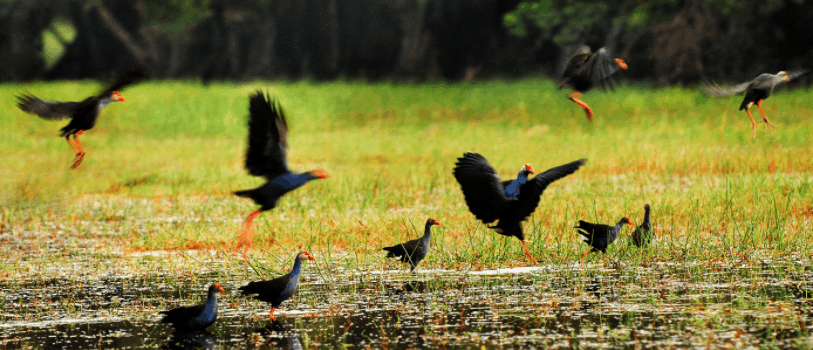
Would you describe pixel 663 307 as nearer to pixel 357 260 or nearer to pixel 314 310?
pixel 314 310

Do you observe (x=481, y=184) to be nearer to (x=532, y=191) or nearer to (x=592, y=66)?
(x=532, y=191)

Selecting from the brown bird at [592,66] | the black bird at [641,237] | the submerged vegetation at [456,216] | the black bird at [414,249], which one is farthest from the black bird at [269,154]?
the brown bird at [592,66]

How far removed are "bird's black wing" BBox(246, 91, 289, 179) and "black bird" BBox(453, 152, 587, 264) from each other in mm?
1164

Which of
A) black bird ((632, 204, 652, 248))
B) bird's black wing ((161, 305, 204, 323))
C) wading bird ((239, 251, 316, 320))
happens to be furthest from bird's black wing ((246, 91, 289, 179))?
black bird ((632, 204, 652, 248))

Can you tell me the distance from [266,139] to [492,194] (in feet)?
5.07

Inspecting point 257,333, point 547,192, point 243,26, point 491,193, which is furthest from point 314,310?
point 243,26

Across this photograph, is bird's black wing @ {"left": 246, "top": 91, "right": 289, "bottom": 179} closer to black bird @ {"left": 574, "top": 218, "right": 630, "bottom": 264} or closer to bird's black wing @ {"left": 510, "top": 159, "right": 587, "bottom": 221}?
bird's black wing @ {"left": 510, "top": 159, "right": 587, "bottom": 221}

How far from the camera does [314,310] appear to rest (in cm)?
588

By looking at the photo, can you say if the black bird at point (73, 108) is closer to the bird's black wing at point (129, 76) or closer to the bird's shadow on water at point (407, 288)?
the bird's black wing at point (129, 76)

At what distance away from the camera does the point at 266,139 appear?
22.2 feet

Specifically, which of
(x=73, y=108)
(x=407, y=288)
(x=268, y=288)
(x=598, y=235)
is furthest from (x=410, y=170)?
(x=268, y=288)

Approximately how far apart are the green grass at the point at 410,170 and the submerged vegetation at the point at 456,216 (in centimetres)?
4

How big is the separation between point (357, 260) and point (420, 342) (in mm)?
2322

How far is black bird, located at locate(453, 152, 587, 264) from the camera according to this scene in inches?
263
